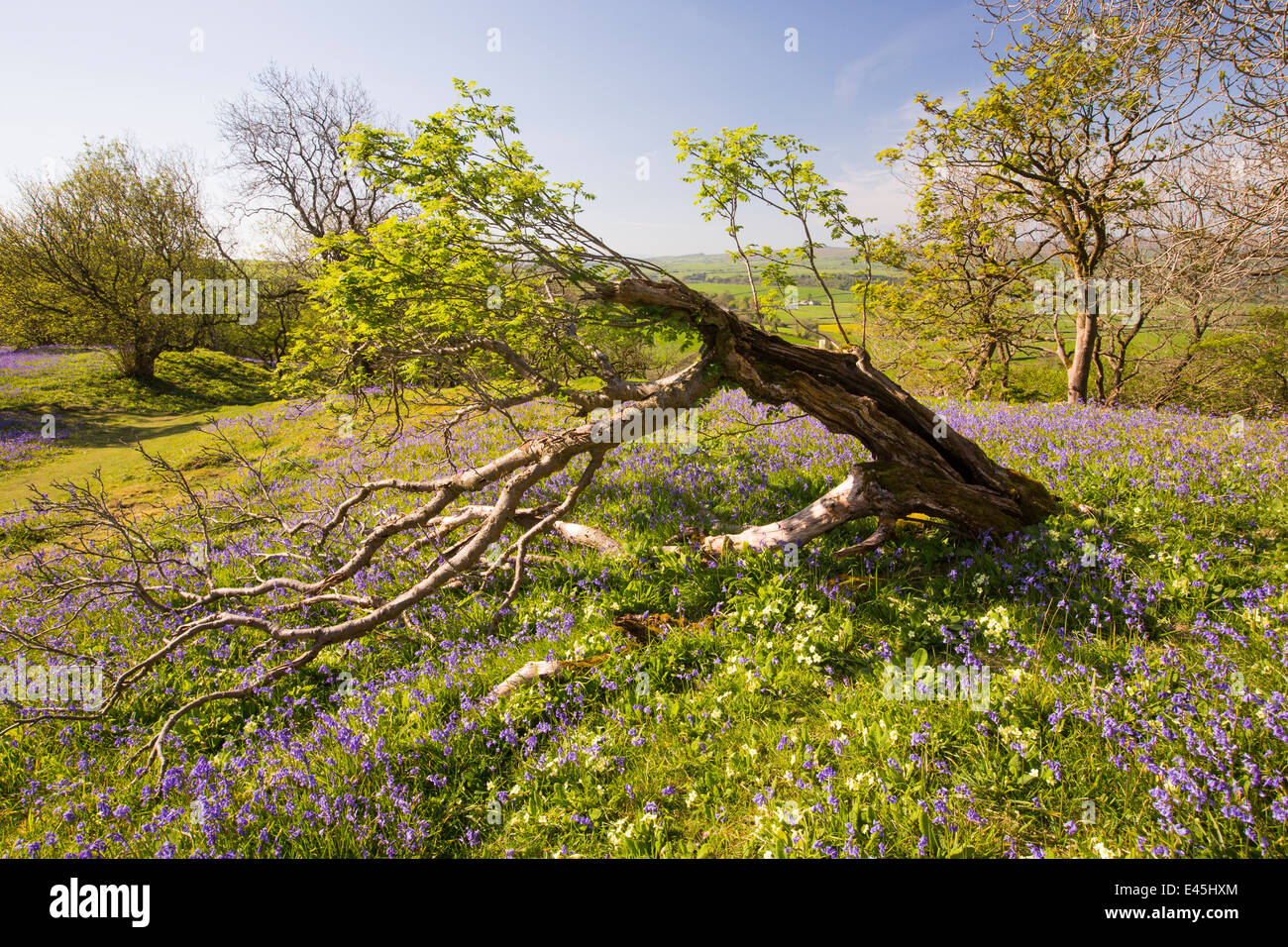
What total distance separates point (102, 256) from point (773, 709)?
122 feet

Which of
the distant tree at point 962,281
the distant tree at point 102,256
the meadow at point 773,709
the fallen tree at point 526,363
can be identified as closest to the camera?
the meadow at point 773,709

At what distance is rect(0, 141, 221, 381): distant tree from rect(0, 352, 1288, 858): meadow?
27.8 metres

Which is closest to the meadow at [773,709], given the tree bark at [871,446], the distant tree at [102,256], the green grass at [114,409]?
the tree bark at [871,446]

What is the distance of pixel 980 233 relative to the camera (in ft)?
48.7

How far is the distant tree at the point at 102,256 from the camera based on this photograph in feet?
80.6

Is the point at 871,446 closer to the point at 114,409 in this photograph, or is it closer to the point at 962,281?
the point at 962,281

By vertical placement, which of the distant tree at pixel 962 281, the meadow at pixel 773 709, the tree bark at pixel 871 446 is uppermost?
the distant tree at pixel 962 281

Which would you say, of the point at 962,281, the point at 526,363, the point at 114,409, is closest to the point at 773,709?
the point at 526,363

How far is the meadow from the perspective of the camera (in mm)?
2957

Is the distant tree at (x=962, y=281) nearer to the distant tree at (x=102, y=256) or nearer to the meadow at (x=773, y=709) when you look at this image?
the meadow at (x=773, y=709)

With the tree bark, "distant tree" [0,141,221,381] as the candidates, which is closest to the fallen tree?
the tree bark

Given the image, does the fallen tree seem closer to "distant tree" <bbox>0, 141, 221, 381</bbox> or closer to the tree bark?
the tree bark

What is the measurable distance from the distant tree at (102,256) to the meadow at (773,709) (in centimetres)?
2779

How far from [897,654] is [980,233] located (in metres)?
15.4
